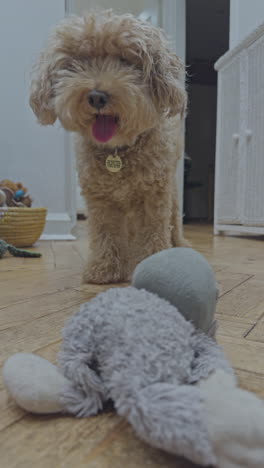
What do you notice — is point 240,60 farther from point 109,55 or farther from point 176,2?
point 109,55

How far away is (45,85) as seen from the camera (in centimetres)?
119

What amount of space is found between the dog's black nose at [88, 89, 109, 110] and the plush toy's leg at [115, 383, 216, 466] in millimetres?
829

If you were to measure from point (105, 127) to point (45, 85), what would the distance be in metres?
0.23

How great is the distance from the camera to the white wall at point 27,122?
8.67 feet

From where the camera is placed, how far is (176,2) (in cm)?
336

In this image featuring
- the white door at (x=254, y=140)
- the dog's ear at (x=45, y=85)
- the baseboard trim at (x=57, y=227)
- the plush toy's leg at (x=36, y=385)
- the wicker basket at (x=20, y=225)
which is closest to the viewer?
the plush toy's leg at (x=36, y=385)

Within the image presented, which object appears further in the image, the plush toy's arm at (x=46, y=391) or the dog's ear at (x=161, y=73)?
the dog's ear at (x=161, y=73)

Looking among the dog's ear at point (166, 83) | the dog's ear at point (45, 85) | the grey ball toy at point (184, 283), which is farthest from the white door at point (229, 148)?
the grey ball toy at point (184, 283)

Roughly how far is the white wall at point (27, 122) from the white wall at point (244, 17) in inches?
46.2

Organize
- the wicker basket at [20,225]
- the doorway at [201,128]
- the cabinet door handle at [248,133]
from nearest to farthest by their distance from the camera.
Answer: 1. the wicker basket at [20,225]
2. the cabinet door handle at [248,133]
3. the doorway at [201,128]

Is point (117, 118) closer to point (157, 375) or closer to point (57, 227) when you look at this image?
point (157, 375)

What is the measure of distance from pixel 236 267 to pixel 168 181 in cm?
45

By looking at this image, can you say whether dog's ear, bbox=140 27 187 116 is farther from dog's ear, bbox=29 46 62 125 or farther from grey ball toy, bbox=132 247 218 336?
grey ball toy, bbox=132 247 218 336

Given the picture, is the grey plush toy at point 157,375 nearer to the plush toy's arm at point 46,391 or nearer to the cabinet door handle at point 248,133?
the plush toy's arm at point 46,391
